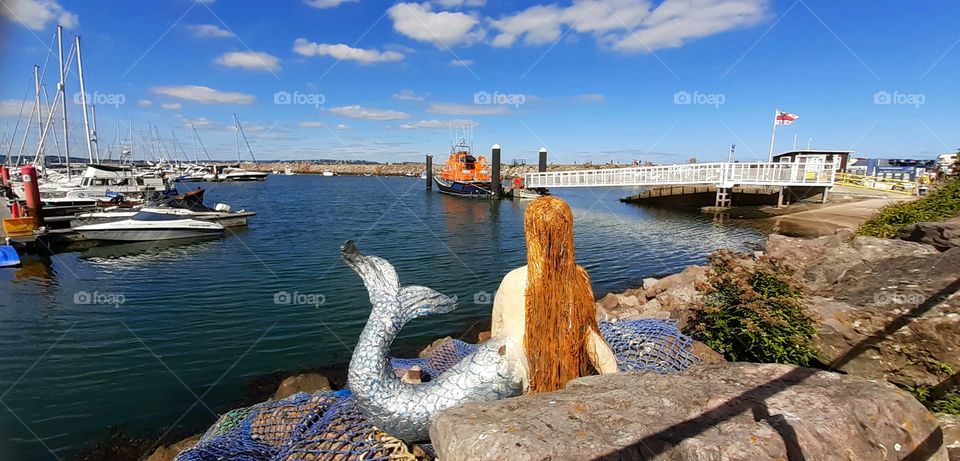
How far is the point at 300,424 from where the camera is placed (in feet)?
13.0

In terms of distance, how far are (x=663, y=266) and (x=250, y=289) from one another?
15.4 m

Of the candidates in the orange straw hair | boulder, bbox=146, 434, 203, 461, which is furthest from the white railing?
boulder, bbox=146, 434, 203, 461

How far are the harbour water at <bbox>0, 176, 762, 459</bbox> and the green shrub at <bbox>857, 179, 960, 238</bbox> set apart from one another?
7.07 m

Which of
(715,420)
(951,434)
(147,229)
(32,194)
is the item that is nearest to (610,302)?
(951,434)

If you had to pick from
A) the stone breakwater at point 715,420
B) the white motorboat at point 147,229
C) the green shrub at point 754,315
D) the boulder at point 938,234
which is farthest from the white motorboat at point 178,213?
the boulder at point 938,234

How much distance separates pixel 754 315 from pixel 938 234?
549 centimetres

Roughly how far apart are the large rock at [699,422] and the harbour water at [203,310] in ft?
24.2

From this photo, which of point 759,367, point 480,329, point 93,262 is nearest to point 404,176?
point 93,262

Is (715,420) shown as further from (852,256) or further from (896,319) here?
(852,256)

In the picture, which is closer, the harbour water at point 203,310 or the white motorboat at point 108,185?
the harbour water at point 203,310

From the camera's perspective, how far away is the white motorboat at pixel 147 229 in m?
20.4

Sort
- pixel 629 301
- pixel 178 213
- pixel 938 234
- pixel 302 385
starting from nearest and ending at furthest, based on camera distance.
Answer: pixel 302 385 < pixel 938 234 < pixel 629 301 < pixel 178 213

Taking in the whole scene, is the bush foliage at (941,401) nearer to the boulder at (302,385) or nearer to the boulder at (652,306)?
the boulder at (652,306)

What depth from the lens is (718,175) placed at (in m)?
30.6
